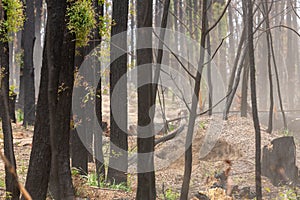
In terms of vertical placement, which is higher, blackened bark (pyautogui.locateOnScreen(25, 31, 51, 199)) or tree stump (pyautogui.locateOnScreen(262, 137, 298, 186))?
blackened bark (pyautogui.locateOnScreen(25, 31, 51, 199))

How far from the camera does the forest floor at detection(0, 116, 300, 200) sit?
967 cm

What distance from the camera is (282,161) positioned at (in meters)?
11.7

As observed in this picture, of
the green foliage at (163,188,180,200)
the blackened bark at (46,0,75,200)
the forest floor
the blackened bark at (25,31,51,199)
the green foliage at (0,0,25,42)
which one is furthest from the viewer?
the green foliage at (163,188,180,200)

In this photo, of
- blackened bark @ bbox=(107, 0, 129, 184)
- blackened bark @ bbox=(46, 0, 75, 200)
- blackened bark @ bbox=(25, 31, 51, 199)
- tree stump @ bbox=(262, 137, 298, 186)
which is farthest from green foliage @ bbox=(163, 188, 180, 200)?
blackened bark @ bbox=(25, 31, 51, 199)

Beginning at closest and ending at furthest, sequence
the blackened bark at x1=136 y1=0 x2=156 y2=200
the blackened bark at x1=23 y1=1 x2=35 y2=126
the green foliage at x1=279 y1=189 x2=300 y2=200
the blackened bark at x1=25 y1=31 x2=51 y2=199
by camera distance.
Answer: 1. the blackened bark at x1=25 y1=31 x2=51 y2=199
2. the blackened bark at x1=136 y1=0 x2=156 y2=200
3. the green foliage at x1=279 y1=189 x2=300 y2=200
4. the blackened bark at x1=23 y1=1 x2=35 y2=126

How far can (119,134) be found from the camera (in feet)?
34.7

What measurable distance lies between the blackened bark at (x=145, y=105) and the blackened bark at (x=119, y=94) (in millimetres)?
2656

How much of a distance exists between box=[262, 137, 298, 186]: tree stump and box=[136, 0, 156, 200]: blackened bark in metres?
5.04

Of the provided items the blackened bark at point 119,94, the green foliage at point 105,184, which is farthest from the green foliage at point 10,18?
the green foliage at point 105,184

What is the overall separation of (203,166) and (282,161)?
2.33 meters

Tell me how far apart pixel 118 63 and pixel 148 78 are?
2957 mm

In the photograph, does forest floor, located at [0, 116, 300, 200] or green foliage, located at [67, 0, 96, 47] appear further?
forest floor, located at [0, 116, 300, 200]

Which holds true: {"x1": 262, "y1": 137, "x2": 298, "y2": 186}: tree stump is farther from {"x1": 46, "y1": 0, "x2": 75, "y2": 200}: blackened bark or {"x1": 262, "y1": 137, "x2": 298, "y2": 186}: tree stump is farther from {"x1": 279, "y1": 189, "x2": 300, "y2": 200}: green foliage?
{"x1": 46, "y1": 0, "x2": 75, "y2": 200}: blackened bark

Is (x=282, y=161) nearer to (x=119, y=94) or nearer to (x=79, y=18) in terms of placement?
(x=119, y=94)
